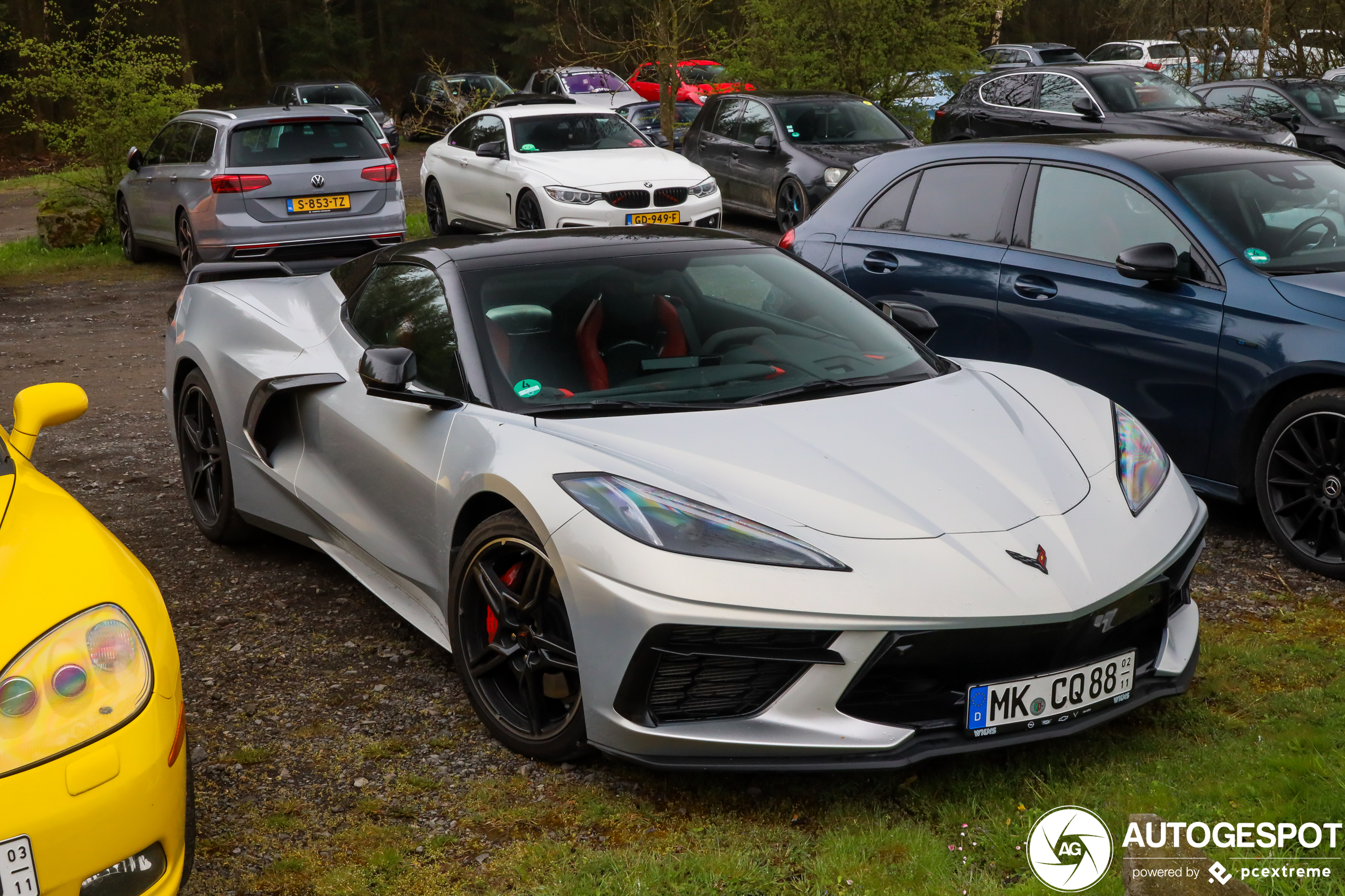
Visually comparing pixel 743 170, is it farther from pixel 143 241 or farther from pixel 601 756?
pixel 601 756

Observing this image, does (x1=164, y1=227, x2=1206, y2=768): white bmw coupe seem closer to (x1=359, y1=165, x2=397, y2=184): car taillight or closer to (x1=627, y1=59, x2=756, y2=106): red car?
(x1=359, y1=165, x2=397, y2=184): car taillight

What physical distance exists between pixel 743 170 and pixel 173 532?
10120 millimetres

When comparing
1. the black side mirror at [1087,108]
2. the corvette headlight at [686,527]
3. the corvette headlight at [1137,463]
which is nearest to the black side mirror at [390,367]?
the corvette headlight at [686,527]

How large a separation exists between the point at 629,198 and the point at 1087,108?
20.2 ft

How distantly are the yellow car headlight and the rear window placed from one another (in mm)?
10537

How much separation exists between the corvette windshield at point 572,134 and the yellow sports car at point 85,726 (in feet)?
37.6

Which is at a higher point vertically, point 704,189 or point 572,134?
point 572,134

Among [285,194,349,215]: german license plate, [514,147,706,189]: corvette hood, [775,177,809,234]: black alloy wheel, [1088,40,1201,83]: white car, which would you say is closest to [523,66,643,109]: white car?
[1088,40,1201,83]: white car

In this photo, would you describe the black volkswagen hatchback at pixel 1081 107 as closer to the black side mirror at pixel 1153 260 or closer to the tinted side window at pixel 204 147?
the tinted side window at pixel 204 147

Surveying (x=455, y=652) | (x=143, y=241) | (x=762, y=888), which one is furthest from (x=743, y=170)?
(x=762, y=888)

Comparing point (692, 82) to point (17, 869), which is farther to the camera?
point (692, 82)

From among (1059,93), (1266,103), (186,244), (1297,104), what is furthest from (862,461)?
(1266,103)

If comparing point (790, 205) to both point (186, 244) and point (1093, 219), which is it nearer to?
point (186, 244)

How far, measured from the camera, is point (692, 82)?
23.1 metres
